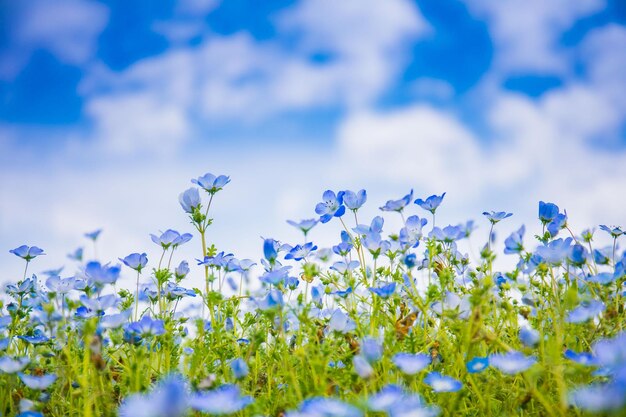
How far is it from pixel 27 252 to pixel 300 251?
7.24 ft

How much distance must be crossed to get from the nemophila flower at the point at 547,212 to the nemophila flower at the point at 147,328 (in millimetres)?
2523

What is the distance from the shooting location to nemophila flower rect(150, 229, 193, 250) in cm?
338

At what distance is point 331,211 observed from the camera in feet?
11.8

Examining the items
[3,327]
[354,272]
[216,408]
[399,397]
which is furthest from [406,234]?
[3,327]

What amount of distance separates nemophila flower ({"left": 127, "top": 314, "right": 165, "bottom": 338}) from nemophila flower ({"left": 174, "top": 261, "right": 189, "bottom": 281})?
97 cm

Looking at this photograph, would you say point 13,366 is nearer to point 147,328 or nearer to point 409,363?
point 147,328

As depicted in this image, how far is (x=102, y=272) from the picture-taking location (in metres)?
2.83

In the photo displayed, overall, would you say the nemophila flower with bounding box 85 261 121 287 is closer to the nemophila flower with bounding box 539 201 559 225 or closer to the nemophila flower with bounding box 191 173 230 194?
the nemophila flower with bounding box 191 173 230 194

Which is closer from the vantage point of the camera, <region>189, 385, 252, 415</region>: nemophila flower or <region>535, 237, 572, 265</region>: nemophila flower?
<region>189, 385, 252, 415</region>: nemophila flower

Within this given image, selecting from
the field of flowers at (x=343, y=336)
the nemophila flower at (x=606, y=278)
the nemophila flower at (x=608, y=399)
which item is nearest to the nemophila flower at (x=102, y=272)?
the field of flowers at (x=343, y=336)

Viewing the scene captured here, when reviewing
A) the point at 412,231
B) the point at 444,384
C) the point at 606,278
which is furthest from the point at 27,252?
the point at 606,278

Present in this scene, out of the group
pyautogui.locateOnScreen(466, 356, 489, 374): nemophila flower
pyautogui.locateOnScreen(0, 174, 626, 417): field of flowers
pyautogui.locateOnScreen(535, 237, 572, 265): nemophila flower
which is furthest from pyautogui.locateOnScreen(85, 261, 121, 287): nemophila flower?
pyautogui.locateOnScreen(535, 237, 572, 265): nemophila flower

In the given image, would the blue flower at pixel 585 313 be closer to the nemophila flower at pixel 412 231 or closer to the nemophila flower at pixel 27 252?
the nemophila flower at pixel 412 231

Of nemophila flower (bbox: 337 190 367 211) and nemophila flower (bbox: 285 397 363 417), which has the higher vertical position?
nemophila flower (bbox: 337 190 367 211)
